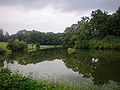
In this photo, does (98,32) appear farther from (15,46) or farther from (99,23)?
(15,46)

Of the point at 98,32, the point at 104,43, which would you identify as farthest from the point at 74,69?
the point at 98,32

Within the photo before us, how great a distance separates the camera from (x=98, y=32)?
77312 millimetres

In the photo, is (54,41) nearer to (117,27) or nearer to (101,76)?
(117,27)

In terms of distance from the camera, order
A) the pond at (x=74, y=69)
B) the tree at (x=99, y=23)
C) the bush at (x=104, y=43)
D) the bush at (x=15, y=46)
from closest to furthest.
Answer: the pond at (x=74, y=69) < the bush at (x=15, y=46) < the bush at (x=104, y=43) < the tree at (x=99, y=23)

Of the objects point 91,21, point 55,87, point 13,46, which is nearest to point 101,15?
point 91,21

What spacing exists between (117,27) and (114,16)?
11.4 feet

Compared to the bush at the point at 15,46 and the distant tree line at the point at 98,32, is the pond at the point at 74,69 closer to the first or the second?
the bush at the point at 15,46

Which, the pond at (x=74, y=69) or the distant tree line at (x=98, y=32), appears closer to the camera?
the pond at (x=74, y=69)

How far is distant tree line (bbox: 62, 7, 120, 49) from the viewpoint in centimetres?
7288

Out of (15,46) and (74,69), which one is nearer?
(74,69)

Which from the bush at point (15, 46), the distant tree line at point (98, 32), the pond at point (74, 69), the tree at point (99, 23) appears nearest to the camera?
the pond at point (74, 69)

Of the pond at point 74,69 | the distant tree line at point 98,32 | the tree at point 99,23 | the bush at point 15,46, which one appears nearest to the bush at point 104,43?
the distant tree line at point 98,32

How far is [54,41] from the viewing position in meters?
113

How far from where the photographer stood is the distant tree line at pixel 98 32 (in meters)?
72.9
